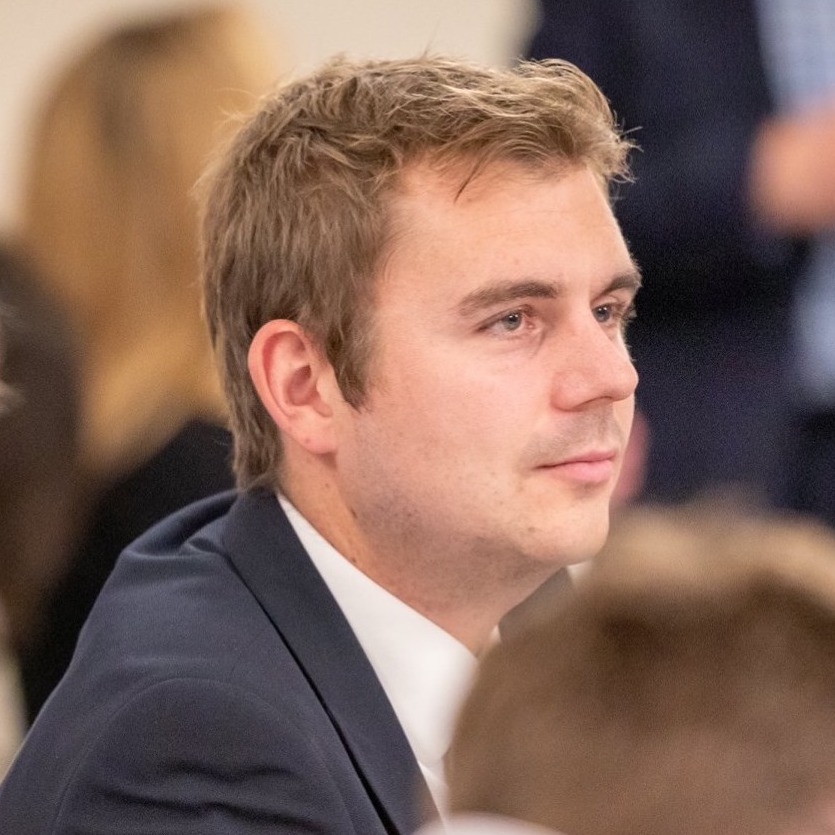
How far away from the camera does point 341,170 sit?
1.94m

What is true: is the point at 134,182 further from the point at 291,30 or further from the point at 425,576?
the point at 291,30

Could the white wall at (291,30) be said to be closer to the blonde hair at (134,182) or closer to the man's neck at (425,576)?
the blonde hair at (134,182)

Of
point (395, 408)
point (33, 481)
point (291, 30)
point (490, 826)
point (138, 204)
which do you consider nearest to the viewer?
point (490, 826)

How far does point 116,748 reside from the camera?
1.66m

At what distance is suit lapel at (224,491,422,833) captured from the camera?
1737 mm

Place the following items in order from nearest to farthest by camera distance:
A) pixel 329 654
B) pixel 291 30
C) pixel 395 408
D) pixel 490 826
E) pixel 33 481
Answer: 1. pixel 490 826
2. pixel 329 654
3. pixel 395 408
4. pixel 33 481
5. pixel 291 30

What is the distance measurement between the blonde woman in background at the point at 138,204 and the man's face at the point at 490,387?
1.23 meters

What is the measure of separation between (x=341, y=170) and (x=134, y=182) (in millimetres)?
1633

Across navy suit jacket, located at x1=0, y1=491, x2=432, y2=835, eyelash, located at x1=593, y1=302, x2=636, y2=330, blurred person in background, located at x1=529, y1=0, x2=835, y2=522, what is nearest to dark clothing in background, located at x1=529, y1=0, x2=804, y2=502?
blurred person in background, located at x1=529, y1=0, x2=835, y2=522

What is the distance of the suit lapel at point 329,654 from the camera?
1737 millimetres

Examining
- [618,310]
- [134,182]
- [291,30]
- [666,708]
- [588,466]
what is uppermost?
[666,708]

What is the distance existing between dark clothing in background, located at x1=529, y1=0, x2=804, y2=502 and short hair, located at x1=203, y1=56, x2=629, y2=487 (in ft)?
3.00

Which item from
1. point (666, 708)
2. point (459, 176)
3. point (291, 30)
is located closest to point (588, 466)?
point (459, 176)

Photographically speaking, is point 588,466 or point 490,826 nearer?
point 490,826
